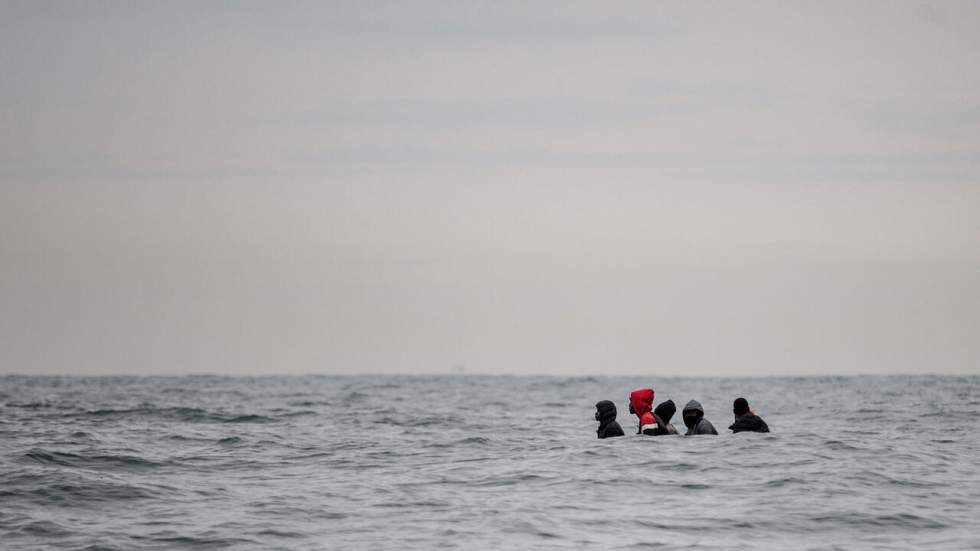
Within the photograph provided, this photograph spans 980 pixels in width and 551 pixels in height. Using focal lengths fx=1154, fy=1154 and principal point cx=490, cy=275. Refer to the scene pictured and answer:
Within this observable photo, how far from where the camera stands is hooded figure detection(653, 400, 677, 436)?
24431 millimetres

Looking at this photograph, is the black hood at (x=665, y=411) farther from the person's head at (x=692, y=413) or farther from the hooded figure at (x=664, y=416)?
the person's head at (x=692, y=413)

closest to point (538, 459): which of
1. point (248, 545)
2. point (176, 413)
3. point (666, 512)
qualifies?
point (666, 512)

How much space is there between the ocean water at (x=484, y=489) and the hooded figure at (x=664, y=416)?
0.50 m

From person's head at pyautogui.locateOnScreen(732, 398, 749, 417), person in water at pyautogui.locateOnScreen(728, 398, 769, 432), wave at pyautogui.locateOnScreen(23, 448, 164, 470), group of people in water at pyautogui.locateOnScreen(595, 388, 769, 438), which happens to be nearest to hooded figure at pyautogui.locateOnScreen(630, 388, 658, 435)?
group of people in water at pyautogui.locateOnScreen(595, 388, 769, 438)

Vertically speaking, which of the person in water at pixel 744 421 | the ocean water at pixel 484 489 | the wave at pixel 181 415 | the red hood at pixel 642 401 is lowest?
the ocean water at pixel 484 489

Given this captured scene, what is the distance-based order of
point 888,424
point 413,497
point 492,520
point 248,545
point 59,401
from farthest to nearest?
point 59,401, point 888,424, point 413,497, point 492,520, point 248,545

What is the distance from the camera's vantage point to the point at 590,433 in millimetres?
30844

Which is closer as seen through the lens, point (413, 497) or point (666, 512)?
point (666, 512)

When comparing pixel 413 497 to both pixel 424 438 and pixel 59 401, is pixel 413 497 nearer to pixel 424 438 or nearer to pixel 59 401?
pixel 424 438

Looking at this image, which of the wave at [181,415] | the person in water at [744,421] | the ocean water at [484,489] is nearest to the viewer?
the ocean water at [484,489]

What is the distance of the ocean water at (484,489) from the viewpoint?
52.0 feet

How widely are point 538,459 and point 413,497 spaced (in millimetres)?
5003

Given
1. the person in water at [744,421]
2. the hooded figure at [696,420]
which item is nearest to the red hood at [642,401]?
the hooded figure at [696,420]

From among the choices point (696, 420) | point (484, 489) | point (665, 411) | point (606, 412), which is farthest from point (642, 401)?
point (484, 489)
